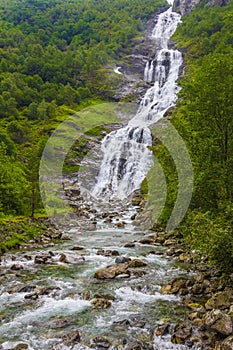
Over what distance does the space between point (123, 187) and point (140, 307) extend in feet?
171

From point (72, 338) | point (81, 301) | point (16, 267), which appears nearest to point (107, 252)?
point (16, 267)

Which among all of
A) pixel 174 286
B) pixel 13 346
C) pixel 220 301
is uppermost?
pixel 220 301

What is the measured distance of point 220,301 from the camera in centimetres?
1451

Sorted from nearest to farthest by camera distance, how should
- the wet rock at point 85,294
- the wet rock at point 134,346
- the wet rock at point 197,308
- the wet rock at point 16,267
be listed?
the wet rock at point 134,346, the wet rock at point 197,308, the wet rock at point 85,294, the wet rock at point 16,267

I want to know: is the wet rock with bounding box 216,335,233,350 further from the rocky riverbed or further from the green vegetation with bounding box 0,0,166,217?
the green vegetation with bounding box 0,0,166,217

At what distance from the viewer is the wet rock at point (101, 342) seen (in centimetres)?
1190

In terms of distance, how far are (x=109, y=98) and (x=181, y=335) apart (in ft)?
415

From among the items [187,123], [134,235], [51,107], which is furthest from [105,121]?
[187,123]

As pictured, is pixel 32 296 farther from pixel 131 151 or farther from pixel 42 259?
pixel 131 151

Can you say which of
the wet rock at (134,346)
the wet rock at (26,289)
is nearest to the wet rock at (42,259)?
the wet rock at (26,289)

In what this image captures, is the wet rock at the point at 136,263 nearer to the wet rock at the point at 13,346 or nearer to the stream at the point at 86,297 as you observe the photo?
the stream at the point at 86,297

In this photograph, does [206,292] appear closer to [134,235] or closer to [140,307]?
[140,307]

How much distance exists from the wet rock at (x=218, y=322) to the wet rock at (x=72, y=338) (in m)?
4.93

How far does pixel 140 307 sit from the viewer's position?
15.6 m
